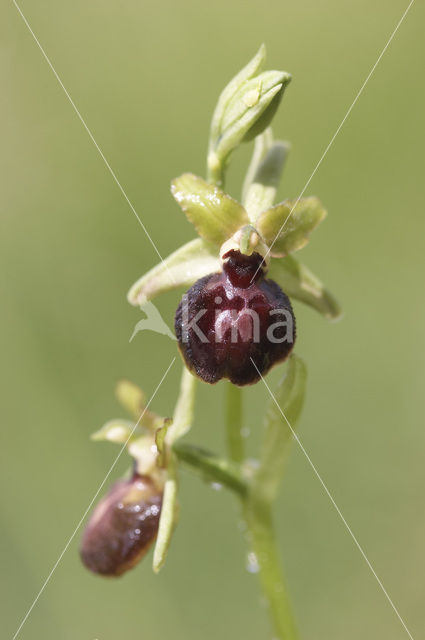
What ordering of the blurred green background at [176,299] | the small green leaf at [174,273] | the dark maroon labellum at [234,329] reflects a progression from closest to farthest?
the dark maroon labellum at [234,329] < the small green leaf at [174,273] < the blurred green background at [176,299]

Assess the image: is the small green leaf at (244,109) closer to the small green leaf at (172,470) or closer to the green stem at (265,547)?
the small green leaf at (172,470)

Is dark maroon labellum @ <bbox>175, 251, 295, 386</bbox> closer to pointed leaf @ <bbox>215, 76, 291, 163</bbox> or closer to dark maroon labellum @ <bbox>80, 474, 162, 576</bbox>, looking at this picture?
pointed leaf @ <bbox>215, 76, 291, 163</bbox>

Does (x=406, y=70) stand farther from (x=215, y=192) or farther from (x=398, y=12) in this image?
(x=215, y=192)

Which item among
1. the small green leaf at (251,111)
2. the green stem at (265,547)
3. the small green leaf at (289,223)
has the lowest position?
the green stem at (265,547)

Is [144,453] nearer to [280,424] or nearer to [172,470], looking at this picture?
[172,470]

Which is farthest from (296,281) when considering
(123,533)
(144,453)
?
(123,533)

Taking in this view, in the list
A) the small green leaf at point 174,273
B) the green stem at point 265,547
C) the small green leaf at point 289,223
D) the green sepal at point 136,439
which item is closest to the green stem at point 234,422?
the green stem at point 265,547

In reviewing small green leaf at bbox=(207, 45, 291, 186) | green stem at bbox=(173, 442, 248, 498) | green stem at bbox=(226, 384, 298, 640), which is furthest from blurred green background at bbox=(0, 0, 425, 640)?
small green leaf at bbox=(207, 45, 291, 186)
